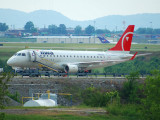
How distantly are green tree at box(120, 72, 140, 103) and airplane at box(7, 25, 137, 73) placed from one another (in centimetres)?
954

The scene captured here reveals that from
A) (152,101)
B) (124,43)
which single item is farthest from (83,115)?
(124,43)

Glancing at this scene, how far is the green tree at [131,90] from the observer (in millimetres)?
57875

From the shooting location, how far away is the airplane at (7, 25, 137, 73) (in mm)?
64438

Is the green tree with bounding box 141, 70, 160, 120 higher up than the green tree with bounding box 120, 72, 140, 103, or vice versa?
the green tree with bounding box 141, 70, 160, 120

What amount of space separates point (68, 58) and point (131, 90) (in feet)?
42.5

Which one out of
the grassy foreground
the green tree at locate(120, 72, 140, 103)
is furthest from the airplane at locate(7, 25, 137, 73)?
the grassy foreground

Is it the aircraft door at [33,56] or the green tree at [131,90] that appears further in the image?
the aircraft door at [33,56]

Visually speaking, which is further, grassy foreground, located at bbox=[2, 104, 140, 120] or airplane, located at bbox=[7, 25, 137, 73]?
airplane, located at bbox=[7, 25, 137, 73]

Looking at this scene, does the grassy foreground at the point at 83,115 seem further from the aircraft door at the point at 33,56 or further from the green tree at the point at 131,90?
the aircraft door at the point at 33,56

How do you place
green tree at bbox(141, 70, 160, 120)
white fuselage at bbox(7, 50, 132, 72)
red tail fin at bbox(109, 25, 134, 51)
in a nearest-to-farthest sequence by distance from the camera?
1. green tree at bbox(141, 70, 160, 120)
2. white fuselage at bbox(7, 50, 132, 72)
3. red tail fin at bbox(109, 25, 134, 51)

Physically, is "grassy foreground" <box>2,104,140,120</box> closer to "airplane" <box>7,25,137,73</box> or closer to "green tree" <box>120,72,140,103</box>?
"green tree" <box>120,72,140,103</box>

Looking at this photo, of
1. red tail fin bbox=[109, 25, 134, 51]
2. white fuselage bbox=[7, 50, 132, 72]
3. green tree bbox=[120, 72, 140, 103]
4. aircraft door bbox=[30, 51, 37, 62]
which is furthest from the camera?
red tail fin bbox=[109, 25, 134, 51]

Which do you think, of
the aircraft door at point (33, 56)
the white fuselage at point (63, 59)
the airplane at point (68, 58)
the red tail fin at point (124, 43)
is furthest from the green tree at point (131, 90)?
the red tail fin at point (124, 43)

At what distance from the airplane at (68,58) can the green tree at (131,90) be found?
9536mm
